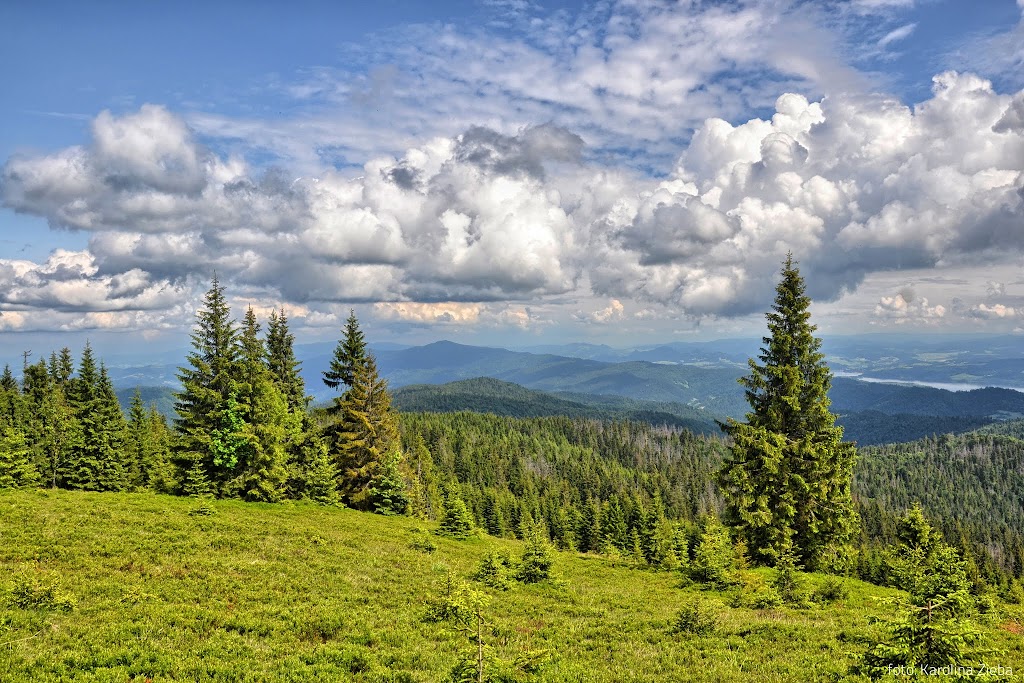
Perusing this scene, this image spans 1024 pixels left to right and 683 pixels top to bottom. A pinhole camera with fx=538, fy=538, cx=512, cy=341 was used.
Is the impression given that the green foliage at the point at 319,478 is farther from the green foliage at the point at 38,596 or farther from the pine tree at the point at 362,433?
the green foliage at the point at 38,596

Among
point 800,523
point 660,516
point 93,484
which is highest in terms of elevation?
point 800,523

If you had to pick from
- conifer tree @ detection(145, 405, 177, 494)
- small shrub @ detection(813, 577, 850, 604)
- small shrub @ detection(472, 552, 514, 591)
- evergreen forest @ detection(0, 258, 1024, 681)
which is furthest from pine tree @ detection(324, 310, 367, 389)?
small shrub @ detection(813, 577, 850, 604)

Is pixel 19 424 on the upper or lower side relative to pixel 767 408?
lower

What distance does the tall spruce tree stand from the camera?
27844 mm

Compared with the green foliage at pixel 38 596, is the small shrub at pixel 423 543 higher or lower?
lower

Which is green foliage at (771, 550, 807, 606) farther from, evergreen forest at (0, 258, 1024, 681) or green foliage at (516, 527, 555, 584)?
green foliage at (516, 527, 555, 584)

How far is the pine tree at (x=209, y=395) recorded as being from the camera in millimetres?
39625

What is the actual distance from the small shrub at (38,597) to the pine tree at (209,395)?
25.6m

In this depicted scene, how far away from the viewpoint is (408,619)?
56.7 ft

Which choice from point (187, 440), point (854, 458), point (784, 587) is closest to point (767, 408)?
point (854, 458)

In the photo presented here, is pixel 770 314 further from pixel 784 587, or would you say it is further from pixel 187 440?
pixel 187 440

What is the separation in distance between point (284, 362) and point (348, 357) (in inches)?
359

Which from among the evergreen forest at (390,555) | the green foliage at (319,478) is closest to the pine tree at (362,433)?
the evergreen forest at (390,555)

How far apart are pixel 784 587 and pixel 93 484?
5940 cm
